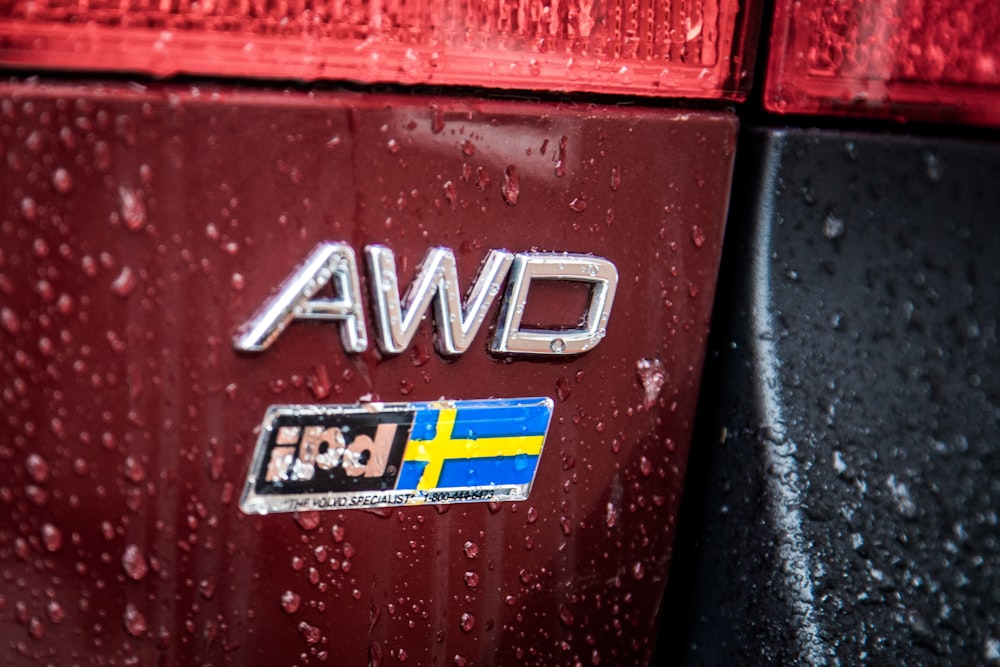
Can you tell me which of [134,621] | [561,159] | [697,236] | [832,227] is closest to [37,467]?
[134,621]

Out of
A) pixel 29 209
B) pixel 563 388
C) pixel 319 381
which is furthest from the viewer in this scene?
pixel 563 388

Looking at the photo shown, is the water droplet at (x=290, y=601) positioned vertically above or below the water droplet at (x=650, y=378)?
below

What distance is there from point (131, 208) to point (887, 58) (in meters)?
0.80

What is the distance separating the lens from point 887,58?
97 cm

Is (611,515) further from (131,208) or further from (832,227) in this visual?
(131,208)

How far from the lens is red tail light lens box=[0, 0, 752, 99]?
0.72 metres

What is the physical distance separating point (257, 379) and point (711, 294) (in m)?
0.52

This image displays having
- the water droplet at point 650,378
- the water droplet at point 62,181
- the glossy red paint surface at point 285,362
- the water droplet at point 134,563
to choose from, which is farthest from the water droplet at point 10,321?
the water droplet at point 650,378

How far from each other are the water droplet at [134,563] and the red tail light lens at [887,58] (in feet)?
2.64

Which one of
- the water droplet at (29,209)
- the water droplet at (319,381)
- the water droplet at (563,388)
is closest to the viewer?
the water droplet at (29,209)

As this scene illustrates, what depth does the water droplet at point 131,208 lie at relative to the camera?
2.42ft

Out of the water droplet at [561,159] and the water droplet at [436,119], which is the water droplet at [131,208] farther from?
A: the water droplet at [561,159]

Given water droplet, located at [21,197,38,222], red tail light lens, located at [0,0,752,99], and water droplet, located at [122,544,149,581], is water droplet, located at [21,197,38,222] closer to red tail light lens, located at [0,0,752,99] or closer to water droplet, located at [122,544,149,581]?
red tail light lens, located at [0,0,752,99]

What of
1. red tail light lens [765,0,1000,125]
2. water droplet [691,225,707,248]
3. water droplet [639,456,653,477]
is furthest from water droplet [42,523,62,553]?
red tail light lens [765,0,1000,125]
